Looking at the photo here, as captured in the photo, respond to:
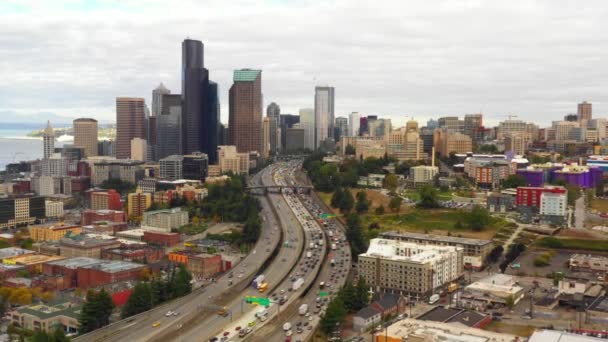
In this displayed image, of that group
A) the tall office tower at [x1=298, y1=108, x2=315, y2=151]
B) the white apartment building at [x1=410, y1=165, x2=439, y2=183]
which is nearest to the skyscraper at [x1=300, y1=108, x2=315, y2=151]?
the tall office tower at [x1=298, y1=108, x2=315, y2=151]

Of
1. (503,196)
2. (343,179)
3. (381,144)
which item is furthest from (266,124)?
(503,196)

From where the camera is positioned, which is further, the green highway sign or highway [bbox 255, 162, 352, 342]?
the green highway sign

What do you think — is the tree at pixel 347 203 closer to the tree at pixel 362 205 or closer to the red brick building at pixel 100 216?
the tree at pixel 362 205

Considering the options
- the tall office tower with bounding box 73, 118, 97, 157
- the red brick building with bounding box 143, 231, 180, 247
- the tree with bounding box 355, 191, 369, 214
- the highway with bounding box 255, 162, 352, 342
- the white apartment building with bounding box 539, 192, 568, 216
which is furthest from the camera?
the tall office tower with bounding box 73, 118, 97, 157

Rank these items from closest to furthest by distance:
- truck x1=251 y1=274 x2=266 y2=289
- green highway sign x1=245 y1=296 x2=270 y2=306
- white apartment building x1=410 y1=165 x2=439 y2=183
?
1. green highway sign x1=245 y1=296 x2=270 y2=306
2. truck x1=251 y1=274 x2=266 y2=289
3. white apartment building x1=410 y1=165 x2=439 y2=183

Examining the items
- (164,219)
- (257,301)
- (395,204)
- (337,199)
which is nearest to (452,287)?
(257,301)

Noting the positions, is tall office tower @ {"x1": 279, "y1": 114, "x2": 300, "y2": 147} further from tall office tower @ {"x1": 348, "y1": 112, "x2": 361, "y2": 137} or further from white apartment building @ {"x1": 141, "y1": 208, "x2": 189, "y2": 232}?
white apartment building @ {"x1": 141, "y1": 208, "x2": 189, "y2": 232}

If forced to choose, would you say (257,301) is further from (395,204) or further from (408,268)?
(395,204)
